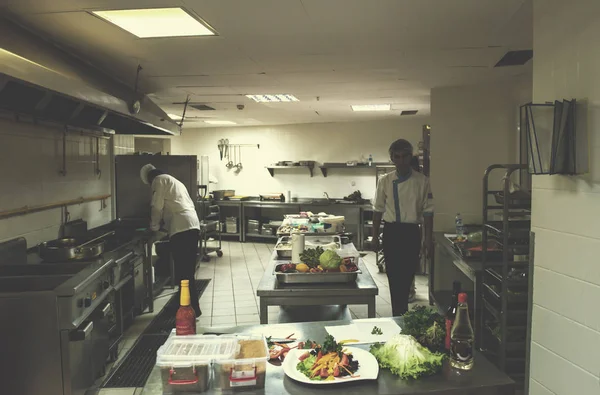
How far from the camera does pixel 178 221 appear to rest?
4520 millimetres

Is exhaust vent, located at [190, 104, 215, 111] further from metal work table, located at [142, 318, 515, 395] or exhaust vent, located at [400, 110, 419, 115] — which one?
metal work table, located at [142, 318, 515, 395]

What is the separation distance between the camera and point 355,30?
297cm

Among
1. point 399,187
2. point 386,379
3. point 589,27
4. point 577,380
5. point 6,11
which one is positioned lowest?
point 577,380

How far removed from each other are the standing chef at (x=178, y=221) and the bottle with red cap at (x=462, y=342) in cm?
333

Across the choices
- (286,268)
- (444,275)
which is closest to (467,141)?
(444,275)

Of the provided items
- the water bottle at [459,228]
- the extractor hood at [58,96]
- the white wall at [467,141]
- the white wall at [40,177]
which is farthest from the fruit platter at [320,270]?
the white wall at [467,141]

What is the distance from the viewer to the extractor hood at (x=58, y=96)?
2.15 metres

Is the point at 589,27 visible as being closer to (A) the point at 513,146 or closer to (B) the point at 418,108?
(A) the point at 513,146

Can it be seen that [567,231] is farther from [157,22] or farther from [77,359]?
[77,359]

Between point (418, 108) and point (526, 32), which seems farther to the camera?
point (418, 108)

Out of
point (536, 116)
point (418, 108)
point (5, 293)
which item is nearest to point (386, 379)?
point (536, 116)

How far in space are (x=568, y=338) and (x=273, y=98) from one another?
Answer: 4573mm

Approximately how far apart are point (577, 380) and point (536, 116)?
1191 mm

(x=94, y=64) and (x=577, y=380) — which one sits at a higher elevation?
(x=94, y=64)
